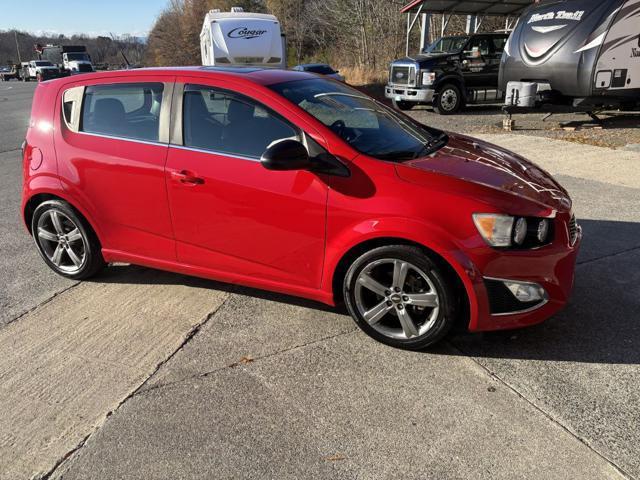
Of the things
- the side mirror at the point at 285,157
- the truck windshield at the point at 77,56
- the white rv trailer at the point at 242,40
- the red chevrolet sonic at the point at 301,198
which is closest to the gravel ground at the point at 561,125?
the white rv trailer at the point at 242,40

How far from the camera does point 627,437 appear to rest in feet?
8.13

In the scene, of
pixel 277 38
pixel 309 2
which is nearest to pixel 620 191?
pixel 277 38

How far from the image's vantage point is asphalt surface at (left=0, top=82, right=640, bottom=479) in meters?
2.41

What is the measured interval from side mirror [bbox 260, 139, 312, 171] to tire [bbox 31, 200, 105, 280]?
190 centimetres

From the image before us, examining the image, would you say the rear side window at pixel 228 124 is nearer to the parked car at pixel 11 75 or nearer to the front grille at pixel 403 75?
the front grille at pixel 403 75

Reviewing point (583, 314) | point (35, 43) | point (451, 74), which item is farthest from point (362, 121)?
point (35, 43)

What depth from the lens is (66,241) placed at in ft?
14.1

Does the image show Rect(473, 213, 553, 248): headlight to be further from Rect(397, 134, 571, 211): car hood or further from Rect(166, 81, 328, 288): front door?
Rect(166, 81, 328, 288): front door

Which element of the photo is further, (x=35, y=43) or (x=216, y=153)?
(x=35, y=43)

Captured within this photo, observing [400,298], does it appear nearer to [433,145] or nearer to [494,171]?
[494,171]

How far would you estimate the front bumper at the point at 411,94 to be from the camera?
14.4m

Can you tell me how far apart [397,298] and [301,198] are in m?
0.85

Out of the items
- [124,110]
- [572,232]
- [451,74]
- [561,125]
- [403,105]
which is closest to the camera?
[572,232]

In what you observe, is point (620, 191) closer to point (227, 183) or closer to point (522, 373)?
point (522, 373)
